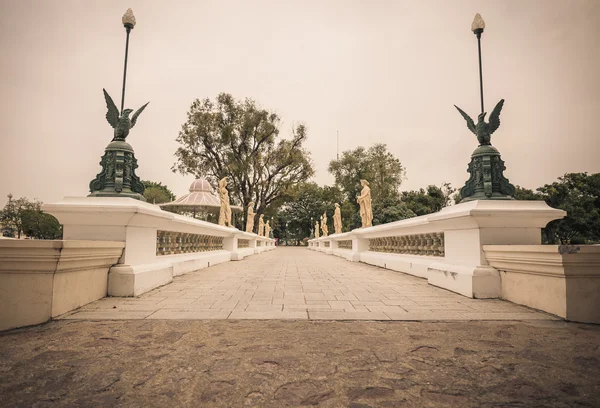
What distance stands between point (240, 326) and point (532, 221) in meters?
3.91

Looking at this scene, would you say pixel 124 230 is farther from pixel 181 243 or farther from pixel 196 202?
pixel 196 202

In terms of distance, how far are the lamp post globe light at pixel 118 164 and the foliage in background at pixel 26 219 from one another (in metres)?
25.5

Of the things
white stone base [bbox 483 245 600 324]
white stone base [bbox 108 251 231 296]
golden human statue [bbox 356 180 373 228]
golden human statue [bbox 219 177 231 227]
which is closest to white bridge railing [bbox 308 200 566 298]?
white stone base [bbox 483 245 600 324]

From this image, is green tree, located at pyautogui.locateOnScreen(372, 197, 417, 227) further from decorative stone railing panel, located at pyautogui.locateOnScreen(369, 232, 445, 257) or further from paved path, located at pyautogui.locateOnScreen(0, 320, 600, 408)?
paved path, located at pyautogui.locateOnScreen(0, 320, 600, 408)

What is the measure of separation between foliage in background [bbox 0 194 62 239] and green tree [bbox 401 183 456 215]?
3542cm

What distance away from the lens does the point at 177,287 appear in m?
4.98

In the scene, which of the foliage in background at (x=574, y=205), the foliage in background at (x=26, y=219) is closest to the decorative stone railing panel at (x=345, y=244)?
the foliage in background at (x=574, y=205)

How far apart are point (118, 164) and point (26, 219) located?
27776 mm

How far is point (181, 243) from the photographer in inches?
282

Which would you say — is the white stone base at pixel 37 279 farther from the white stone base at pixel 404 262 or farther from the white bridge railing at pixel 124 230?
the white stone base at pixel 404 262

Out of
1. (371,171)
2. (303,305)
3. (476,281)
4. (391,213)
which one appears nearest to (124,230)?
(303,305)

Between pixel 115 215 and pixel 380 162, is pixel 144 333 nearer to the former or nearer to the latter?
pixel 115 215

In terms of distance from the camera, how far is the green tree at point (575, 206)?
2400 centimetres

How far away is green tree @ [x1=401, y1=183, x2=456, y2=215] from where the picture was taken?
38.8 meters
